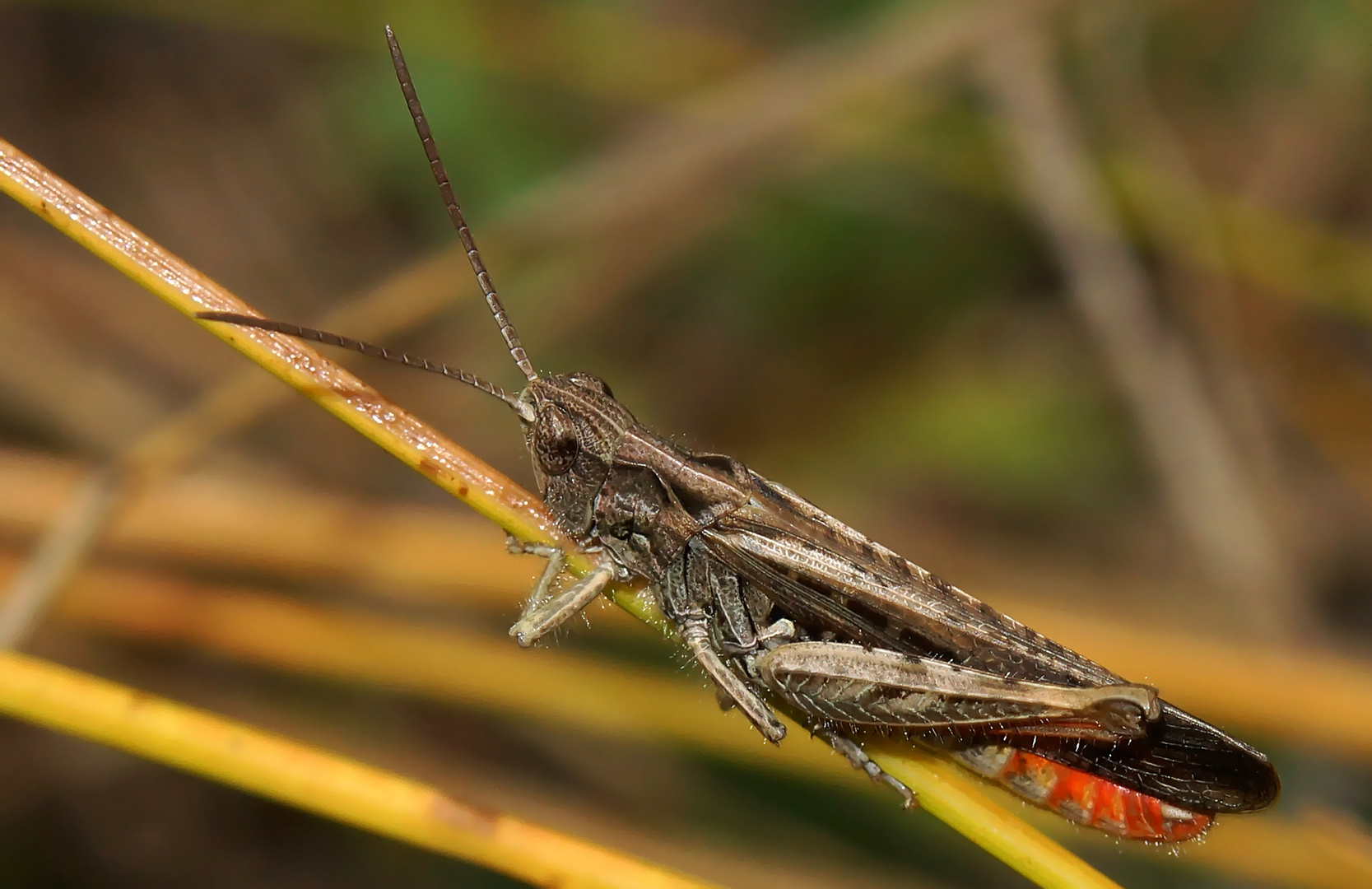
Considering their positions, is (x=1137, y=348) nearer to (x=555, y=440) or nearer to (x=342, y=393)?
(x=555, y=440)

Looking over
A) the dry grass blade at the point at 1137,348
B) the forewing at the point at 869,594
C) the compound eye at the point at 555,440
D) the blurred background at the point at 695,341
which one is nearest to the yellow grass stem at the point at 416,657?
the blurred background at the point at 695,341

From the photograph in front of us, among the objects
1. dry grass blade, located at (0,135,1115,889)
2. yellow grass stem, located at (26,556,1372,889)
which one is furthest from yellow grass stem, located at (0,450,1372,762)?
dry grass blade, located at (0,135,1115,889)

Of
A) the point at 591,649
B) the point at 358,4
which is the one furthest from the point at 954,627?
the point at 358,4

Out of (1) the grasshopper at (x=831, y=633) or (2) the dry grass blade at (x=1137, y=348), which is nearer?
(1) the grasshopper at (x=831, y=633)

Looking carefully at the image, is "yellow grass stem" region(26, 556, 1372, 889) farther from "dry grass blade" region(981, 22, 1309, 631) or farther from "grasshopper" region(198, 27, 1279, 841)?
"dry grass blade" region(981, 22, 1309, 631)

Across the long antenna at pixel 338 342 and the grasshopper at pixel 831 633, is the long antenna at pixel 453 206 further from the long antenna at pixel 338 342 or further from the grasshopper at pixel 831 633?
the long antenna at pixel 338 342
